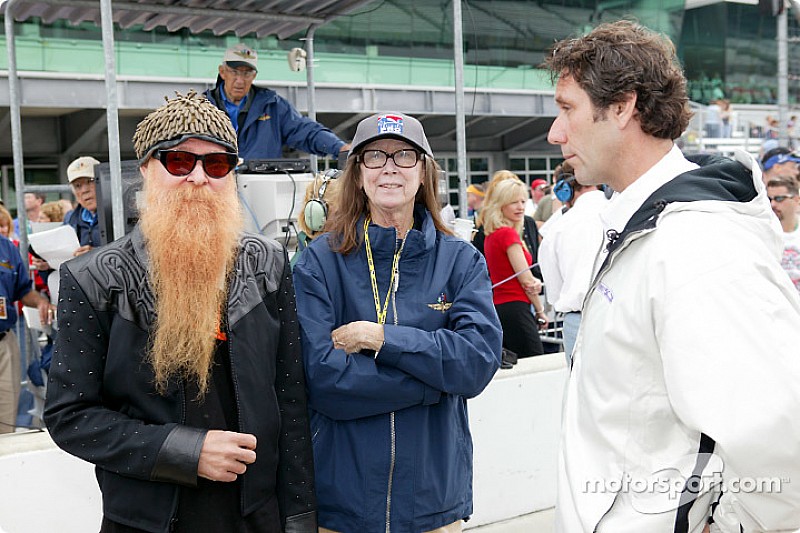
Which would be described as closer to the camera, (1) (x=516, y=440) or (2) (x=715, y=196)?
(2) (x=715, y=196)

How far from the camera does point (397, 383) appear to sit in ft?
8.39

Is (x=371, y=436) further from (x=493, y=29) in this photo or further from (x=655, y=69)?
(x=493, y=29)

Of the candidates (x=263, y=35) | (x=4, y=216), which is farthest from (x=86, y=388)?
(x=4, y=216)

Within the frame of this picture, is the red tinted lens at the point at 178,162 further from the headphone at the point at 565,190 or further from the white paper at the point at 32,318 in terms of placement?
the white paper at the point at 32,318

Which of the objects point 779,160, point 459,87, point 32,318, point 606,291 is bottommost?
point 32,318

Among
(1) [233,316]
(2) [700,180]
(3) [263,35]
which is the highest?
(3) [263,35]

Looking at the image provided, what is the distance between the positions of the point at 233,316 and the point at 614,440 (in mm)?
1072

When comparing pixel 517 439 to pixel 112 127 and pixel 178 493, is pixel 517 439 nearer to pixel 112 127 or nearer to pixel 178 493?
pixel 112 127

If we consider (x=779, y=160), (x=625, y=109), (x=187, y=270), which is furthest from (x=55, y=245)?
(x=779, y=160)

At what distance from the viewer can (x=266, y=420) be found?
2281 mm

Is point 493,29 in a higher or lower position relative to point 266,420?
higher

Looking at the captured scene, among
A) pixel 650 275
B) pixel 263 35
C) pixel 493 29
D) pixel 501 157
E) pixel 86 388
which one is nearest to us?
pixel 650 275

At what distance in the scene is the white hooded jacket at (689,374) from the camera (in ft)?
5.01

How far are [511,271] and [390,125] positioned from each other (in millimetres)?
3927
